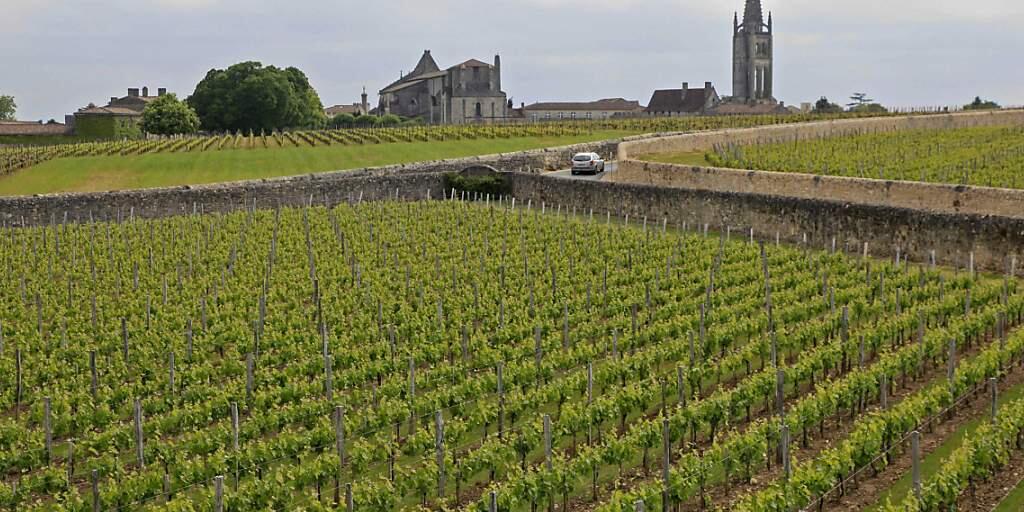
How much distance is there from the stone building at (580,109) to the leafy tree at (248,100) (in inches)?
1698

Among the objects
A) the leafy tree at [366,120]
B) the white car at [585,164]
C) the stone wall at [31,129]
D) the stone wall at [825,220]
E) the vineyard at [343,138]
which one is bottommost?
the stone wall at [825,220]

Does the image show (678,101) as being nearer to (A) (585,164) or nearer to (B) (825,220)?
(A) (585,164)

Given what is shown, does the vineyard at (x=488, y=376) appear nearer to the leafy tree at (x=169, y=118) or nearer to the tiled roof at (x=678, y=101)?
the leafy tree at (x=169, y=118)

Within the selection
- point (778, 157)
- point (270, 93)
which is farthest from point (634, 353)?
point (270, 93)

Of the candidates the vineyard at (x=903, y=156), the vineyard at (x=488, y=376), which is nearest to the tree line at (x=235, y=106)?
the vineyard at (x=903, y=156)

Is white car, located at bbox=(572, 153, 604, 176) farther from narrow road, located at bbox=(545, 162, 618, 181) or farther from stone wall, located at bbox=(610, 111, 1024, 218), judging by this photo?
stone wall, located at bbox=(610, 111, 1024, 218)

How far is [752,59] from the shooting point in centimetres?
12781

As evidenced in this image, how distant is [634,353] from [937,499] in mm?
7593

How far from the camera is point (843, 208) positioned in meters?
28.1

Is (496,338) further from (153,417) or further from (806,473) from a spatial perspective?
(806,473)

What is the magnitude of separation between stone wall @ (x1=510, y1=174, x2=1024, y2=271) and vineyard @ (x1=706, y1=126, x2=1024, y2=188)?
27.5 feet

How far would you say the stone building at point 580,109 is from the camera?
124938mm

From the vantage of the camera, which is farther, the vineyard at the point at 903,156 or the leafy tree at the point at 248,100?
the leafy tree at the point at 248,100

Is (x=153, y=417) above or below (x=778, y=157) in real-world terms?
below
